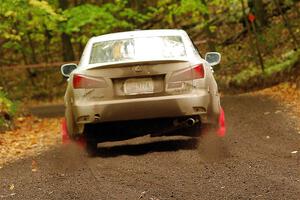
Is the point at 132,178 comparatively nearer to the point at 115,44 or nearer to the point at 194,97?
the point at 194,97

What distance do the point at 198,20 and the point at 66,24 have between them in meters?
9.21

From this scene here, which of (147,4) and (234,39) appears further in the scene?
(147,4)

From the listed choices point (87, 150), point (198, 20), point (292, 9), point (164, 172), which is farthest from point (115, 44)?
point (198, 20)

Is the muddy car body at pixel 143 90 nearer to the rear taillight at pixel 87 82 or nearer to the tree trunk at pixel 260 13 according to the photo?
the rear taillight at pixel 87 82

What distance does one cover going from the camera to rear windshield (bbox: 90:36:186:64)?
7742 millimetres

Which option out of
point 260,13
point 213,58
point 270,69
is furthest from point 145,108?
point 260,13

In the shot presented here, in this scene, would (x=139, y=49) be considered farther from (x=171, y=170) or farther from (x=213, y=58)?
(x=171, y=170)

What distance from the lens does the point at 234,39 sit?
2591cm

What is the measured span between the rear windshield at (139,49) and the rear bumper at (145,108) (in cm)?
56

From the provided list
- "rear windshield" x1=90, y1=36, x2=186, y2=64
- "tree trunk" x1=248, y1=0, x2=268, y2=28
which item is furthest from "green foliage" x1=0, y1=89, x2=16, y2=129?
"tree trunk" x1=248, y1=0, x2=268, y2=28

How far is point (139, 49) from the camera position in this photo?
793cm

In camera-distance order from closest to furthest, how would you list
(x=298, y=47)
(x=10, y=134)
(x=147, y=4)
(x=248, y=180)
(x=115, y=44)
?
(x=248, y=180) < (x=115, y=44) < (x=10, y=134) < (x=298, y=47) < (x=147, y=4)

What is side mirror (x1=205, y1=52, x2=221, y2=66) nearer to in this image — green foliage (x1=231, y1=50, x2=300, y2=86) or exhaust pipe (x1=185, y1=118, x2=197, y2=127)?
exhaust pipe (x1=185, y1=118, x2=197, y2=127)

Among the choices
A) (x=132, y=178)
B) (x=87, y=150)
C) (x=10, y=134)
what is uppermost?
(x=132, y=178)
